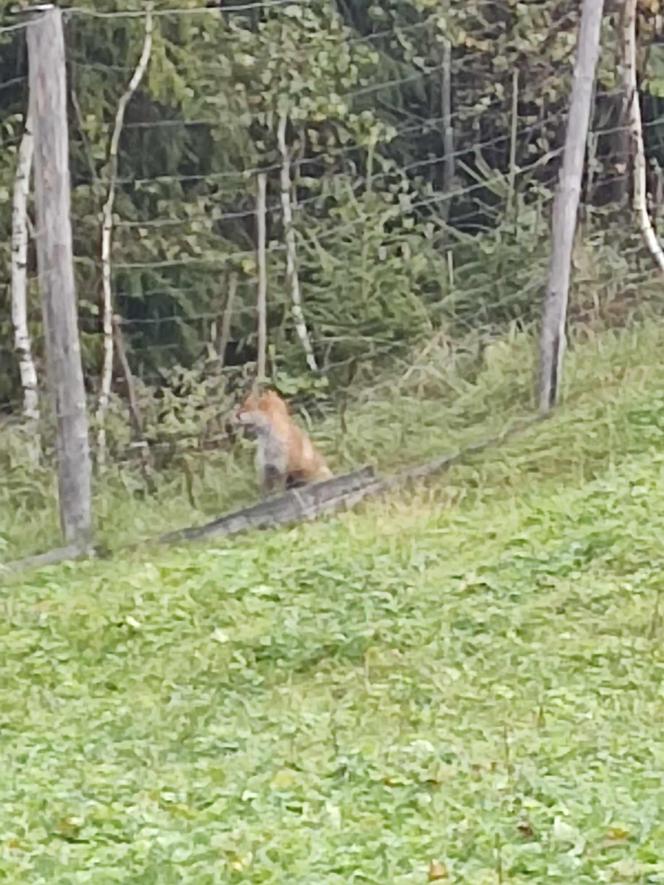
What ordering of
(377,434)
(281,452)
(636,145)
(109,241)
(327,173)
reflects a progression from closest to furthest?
(281,452) → (377,434) → (109,241) → (636,145) → (327,173)

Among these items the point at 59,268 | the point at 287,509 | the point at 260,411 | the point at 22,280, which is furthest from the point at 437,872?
the point at 22,280

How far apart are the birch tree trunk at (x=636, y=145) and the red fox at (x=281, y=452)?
93.9 inches

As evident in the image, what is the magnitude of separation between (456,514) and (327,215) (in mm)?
3187

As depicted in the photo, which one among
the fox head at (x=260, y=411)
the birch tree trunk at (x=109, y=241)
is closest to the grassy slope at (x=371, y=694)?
the fox head at (x=260, y=411)

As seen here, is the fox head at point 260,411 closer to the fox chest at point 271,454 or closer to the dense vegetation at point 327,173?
the fox chest at point 271,454

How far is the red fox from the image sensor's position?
8641 mm

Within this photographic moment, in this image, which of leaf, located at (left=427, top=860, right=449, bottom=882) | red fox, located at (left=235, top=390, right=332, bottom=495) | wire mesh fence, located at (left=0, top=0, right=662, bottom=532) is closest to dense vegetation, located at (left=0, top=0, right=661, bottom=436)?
wire mesh fence, located at (left=0, top=0, right=662, bottom=532)

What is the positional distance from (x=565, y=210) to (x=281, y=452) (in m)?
1.75

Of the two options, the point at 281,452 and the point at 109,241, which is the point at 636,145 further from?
the point at 281,452

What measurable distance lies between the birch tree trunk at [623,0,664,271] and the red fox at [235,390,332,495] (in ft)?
7.82

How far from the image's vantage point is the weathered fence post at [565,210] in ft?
30.1

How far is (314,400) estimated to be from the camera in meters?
9.56

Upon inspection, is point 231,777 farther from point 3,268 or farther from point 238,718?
point 3,268

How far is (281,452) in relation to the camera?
8.70 metres
